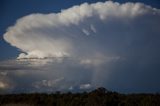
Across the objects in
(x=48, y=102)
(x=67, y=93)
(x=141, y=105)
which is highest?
(x=67, y=93)

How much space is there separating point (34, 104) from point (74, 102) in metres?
4.88

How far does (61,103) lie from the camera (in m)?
46.4

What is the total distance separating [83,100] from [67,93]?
602 inches

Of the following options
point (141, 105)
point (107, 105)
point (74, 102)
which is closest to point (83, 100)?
point (74, 102)

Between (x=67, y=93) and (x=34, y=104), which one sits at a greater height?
(x=67, y=93)

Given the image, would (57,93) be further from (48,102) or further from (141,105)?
(141,105)

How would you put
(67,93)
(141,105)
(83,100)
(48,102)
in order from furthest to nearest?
1. (67,93)
2. (48,102)
3. (83,100)
4. (141,105)

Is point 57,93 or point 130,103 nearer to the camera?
point 130,103

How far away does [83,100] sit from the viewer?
147 feet

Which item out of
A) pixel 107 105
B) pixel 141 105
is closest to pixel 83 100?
pixel 107 105

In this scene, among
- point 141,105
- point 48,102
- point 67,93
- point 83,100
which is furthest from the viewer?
point 67,93

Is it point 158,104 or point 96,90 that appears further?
point 96,90

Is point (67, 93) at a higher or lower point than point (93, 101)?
higher

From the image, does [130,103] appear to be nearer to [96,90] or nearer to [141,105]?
[141,105]
